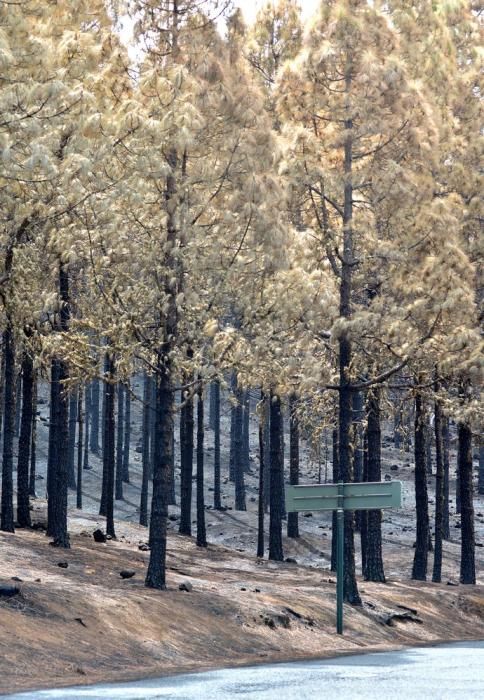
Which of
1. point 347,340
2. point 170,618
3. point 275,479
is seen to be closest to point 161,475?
point 170,618

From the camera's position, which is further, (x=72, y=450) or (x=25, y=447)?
(x=72, y=450)

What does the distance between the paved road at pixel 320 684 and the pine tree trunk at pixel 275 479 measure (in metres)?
17.5

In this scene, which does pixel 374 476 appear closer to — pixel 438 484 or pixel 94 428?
pixel 438 484

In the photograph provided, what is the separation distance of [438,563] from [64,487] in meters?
13.4

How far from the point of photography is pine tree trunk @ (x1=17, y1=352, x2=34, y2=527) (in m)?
29.2

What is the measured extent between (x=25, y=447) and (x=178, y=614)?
12.8 metres

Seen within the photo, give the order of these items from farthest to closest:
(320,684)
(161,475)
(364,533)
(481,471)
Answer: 1. (481,471)
2. (364,533)
3. (161,475)
4. (320,684)

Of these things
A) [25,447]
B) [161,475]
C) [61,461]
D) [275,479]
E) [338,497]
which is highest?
[25,447]

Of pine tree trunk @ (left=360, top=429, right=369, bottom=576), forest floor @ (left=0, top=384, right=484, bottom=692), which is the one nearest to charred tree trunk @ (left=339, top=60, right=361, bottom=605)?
forest floor @ (left=0, top=384, right=484, bottom=692)

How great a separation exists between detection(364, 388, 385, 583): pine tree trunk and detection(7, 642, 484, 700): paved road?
12.2 metres

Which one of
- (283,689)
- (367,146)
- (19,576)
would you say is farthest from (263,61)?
(283,689)

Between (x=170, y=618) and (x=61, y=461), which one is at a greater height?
(x=61, y=461)

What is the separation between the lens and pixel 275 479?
33.4 m

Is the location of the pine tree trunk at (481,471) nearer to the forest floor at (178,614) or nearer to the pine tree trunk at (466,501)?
the forest floor at (178,614)
